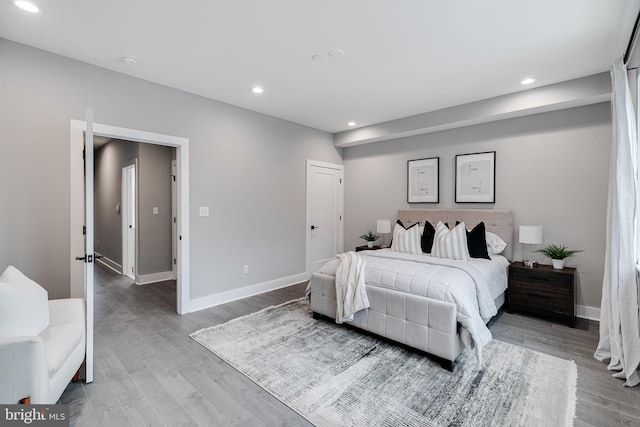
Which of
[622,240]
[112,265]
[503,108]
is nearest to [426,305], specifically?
[622,240]

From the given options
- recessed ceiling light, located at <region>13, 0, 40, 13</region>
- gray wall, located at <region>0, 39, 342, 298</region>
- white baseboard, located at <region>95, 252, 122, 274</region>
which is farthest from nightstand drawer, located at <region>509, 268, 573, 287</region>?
white baseboard, located at <region>95, 252, 122, 274</region>

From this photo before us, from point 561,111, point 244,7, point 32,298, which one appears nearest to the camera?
point 32,298

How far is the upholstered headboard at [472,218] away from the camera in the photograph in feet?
12.6

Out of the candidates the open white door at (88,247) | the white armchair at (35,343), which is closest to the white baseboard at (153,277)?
the white armchair at (35,343)

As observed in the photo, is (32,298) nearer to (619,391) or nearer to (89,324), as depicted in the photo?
(89,324)

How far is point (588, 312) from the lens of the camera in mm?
3410

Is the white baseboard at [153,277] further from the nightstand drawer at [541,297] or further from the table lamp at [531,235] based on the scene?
the table lamp at [531,235]

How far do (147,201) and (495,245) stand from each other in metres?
5.26

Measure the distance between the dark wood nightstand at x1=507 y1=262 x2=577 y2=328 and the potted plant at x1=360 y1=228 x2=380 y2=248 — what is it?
212cm

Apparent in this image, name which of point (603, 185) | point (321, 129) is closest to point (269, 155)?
point (321, 129)

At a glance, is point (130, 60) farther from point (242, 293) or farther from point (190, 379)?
point (242, 293)

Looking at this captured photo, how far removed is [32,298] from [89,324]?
420 mm

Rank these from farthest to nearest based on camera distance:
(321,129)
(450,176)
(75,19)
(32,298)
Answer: (321,129), (450,176), (75,19), (32,298)

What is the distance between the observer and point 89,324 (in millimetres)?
2127
